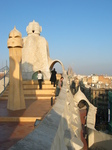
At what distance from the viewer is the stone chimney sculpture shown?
226 inches

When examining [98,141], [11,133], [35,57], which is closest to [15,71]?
[11,133]

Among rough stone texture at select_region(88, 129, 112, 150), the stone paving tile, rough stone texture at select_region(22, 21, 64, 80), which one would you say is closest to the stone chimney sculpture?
the stone paving tile

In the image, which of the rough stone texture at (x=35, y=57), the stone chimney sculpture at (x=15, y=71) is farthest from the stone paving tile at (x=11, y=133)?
the rough stone texture at (x=35, y=57)

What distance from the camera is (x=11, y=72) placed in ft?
19.4

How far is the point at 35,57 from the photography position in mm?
14133

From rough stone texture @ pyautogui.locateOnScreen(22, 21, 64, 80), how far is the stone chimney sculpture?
8004 millimetres

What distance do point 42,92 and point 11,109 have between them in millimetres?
3629

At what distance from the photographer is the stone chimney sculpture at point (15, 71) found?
5728 millimetres

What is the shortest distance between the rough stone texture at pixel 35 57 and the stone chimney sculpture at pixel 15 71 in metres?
8.00

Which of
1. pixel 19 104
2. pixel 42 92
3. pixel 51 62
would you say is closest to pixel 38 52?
pixel 51 62

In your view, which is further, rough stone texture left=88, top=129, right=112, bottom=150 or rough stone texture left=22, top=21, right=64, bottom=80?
rough stone texture left=22, top=21, right=64, bottom=80

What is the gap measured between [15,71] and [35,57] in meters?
8.33

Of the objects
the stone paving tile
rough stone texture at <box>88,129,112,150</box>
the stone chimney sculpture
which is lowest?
rough stone texture at <box>88,129,112,150</box>

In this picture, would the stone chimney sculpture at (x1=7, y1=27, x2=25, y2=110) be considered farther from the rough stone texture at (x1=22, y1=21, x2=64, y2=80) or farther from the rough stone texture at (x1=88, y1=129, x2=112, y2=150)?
the rough stone texture at (x1=22, y1=21, x2=64, y2=80)
